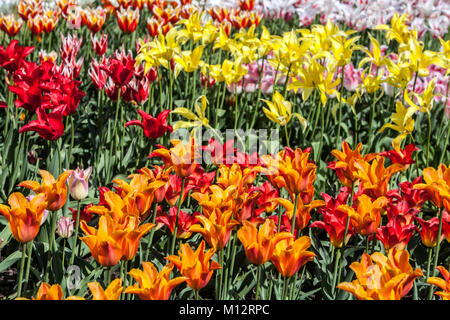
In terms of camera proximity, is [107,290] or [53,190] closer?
[107,290]

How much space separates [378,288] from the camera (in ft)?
4.66

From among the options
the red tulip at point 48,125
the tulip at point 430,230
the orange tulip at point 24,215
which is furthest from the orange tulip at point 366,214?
the red tulip at point 48,125

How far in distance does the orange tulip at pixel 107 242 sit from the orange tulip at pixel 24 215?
0.18 meters

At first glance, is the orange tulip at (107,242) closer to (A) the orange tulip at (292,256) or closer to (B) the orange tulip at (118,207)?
(B) the orange tulip at (118,207)

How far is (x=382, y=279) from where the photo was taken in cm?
144

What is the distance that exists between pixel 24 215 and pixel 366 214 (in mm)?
1072

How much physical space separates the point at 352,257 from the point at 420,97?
77 cm

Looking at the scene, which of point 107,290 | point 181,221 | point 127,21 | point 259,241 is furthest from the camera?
point 127,21

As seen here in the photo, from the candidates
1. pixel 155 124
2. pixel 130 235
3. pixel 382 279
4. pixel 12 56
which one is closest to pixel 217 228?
pixel 130 235

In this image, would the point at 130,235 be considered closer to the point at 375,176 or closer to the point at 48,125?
the point at 375,176

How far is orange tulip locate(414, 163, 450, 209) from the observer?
180cm

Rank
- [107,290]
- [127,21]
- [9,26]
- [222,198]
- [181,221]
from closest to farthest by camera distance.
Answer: [107,290]
[222,198]
[181,221]
[9,26]
[127,21]

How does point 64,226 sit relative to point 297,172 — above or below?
below
